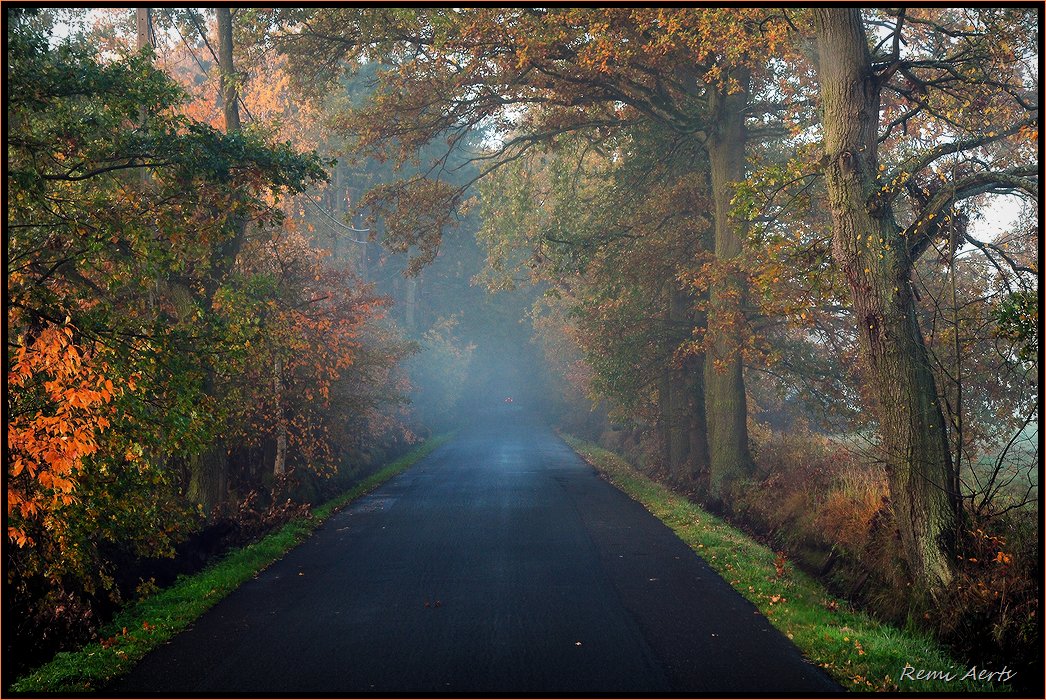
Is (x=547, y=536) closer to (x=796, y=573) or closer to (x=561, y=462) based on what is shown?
(x=796, y=573)

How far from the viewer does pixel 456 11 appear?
15.2 m

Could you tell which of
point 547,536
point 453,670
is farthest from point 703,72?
point 453,670

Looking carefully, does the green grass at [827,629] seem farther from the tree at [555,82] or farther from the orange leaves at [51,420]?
the orange leaves at [51,420]

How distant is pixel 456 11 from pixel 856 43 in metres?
8.27

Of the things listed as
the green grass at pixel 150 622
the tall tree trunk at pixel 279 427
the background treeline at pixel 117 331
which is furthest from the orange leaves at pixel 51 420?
the tall tree trunk at pixel 279 427

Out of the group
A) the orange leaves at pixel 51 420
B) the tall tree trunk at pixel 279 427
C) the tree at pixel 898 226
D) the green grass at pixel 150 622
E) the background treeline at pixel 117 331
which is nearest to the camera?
the green grass at pixel 150 622

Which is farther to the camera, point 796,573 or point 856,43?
point 796,573

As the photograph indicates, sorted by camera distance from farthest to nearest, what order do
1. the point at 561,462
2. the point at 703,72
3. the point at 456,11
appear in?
the point at 561,462 < the point at 703,72 < the point at 456,11

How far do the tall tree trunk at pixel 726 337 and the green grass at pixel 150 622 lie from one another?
9609 mm

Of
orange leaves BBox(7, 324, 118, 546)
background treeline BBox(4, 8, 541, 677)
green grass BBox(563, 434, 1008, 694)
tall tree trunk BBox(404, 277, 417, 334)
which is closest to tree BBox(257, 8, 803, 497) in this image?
background treeline BBox(4, 8, 541, 677)

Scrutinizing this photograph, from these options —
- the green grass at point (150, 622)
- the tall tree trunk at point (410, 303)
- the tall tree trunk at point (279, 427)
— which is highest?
the tall tree trunk at point (410, 303)

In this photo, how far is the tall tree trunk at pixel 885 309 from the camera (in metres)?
8.79

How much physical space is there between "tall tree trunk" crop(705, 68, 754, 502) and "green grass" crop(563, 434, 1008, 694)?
401 cm

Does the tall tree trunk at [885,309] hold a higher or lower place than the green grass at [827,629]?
higher
